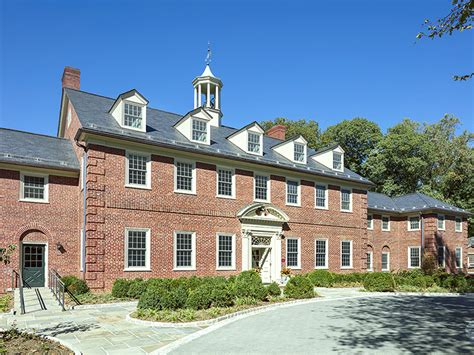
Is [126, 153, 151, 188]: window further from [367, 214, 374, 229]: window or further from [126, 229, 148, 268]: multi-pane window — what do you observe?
[367, 214, 374, 229]: window

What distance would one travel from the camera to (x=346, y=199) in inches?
1216

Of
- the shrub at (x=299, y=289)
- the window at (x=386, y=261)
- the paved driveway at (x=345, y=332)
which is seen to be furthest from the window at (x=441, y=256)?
the shrub at (x=299, y=289)

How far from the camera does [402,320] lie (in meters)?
13.6

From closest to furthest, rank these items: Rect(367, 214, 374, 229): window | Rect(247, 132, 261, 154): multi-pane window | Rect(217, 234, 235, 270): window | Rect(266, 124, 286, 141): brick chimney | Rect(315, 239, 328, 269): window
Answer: Rect(217, 234, 235, 270): window, Rect(247, 132, 261, 154): multi-pane window, Rect(315, 239, 328, 269): window, Rect(266, 124, 286, 141): brick chimney, Rect(367, 214, 374, 229): window

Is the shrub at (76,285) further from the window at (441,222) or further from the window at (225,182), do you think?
the window at (441,222)

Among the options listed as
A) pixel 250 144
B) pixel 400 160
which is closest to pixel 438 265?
pixel 400 160

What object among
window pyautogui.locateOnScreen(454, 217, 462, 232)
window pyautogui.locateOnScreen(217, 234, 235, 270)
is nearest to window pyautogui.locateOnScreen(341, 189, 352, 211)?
window pyautogui.locateOnScreen(217, 234, 235, 270)

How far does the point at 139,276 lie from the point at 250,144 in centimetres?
1038

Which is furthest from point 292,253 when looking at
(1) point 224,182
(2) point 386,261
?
(2) point 386,261

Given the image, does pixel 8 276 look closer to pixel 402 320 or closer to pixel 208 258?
pixel 208 258

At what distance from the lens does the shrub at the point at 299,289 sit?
18766 millimetres

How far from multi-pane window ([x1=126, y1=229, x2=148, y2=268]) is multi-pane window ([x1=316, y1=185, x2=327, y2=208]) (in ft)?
40.8

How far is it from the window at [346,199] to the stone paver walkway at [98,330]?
19.2 metres

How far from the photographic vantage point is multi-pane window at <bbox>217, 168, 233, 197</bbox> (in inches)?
958
